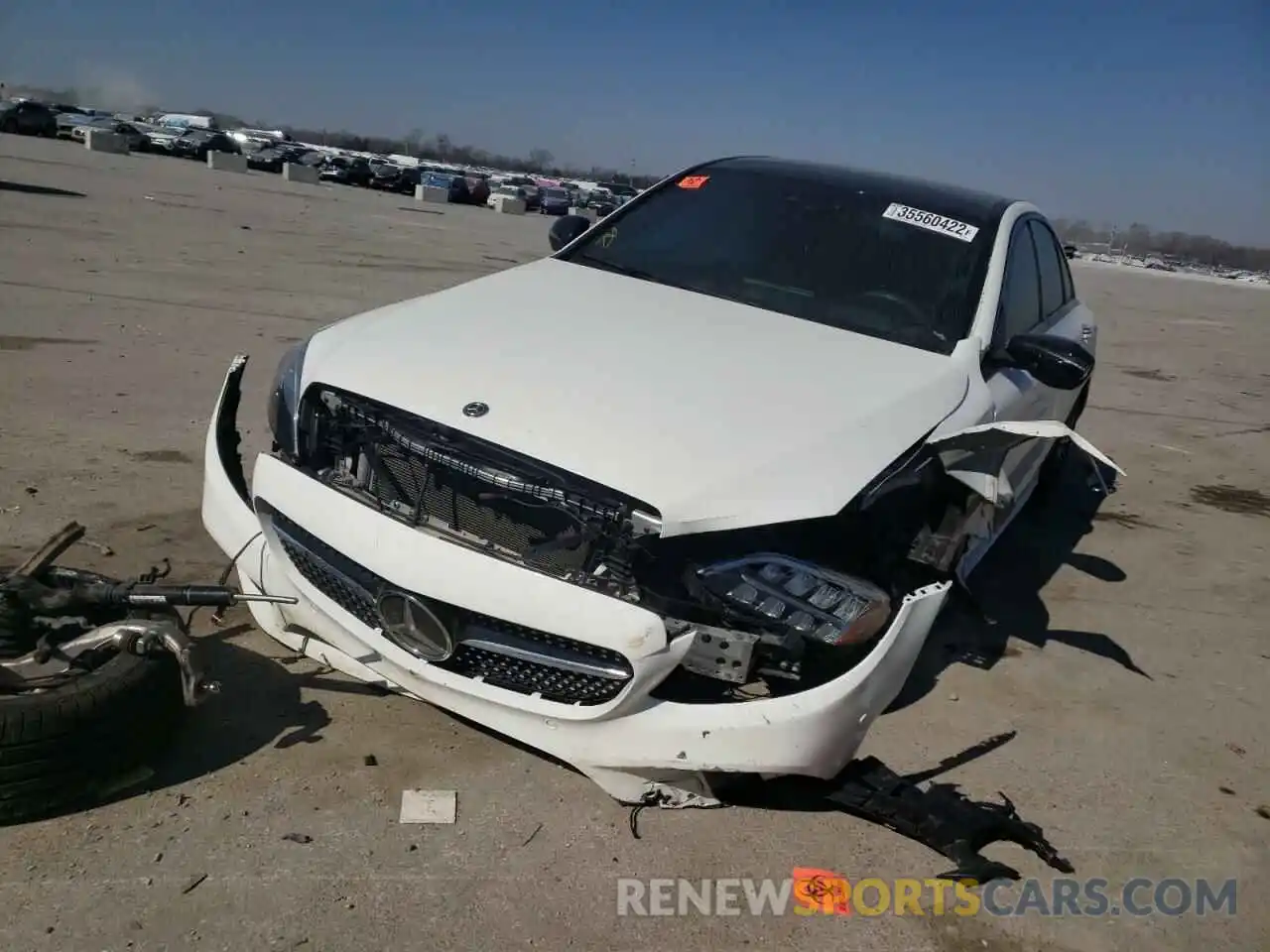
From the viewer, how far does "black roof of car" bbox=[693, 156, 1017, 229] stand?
4617mm

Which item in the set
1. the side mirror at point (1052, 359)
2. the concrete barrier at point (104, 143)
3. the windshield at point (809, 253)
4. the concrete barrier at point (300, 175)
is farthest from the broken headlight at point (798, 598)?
the concrete barrier at point (104, 143)

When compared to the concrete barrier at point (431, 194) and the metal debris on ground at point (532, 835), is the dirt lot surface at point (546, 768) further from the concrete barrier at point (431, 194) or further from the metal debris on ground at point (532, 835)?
the concrete barrier at point (431, 194)

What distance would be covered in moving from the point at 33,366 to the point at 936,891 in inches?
242

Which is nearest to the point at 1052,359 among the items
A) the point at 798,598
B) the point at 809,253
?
the point at 809,253

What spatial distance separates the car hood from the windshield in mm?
195

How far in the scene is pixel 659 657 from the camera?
258cm

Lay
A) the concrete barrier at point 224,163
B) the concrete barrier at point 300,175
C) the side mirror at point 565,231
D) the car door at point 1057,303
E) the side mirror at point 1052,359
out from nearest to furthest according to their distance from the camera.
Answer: the side mirror at point 1052,359 < the side mirror at point 565,231 < the car door at point 1057,303 < the concrete barrier at point 224,163 < the concrete barrier at point 300,175

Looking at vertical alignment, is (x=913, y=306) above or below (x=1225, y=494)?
above

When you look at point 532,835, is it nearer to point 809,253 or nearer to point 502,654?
point 502,654

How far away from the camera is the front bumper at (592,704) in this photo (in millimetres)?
2600

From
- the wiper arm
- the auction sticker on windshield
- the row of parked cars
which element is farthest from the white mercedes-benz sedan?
the row of parked cars

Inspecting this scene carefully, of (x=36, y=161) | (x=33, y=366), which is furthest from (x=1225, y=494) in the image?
(x=36, y=161)

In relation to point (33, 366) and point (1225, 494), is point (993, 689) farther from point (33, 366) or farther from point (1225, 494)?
point (33, 366)

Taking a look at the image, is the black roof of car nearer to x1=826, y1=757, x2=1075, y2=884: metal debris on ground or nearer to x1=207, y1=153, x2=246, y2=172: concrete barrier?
x1=826, y1=757, x2=1075, y2=884: metal debris on ground
